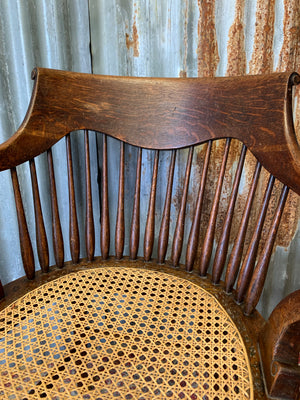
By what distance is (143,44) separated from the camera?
90 centimetres

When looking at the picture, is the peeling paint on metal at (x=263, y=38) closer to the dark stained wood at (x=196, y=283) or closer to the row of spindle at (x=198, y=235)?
the row of spindle at (x=198, y=235)

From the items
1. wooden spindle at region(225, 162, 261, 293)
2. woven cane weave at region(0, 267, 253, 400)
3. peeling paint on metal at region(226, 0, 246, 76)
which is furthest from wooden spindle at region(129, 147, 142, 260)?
peeling paint on metal at region(226, 0, 246, 76)

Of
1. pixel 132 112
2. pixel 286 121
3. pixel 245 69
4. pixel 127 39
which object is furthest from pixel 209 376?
pixel 127 39

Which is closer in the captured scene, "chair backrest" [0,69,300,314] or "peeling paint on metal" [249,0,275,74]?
"chair backrest" [0,69,300,314]

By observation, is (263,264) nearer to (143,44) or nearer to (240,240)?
(240,240)

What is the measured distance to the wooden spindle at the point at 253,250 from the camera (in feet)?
1.97

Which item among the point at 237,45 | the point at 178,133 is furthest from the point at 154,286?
the point at 237,45

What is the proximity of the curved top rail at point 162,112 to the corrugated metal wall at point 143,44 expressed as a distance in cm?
22

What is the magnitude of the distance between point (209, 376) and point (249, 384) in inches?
2.3

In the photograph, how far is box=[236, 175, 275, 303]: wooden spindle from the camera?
1.97 feet

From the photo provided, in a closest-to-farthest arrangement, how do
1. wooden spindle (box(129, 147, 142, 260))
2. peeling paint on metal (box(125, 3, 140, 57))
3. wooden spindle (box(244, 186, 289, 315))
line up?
1. wooden spindle (box(244, 186, 289, 315))
2. wooden spindle (box(129, 147, 142, 260))
3. peeling paint on metal (box(125, 3, 140, 57))

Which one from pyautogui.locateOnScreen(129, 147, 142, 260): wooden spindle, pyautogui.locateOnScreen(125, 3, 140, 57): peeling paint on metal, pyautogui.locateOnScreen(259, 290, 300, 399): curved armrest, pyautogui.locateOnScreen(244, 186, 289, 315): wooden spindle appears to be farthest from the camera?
pyautogui.locateOnScreen(125, 3, 140, 57): peeling paint on metal

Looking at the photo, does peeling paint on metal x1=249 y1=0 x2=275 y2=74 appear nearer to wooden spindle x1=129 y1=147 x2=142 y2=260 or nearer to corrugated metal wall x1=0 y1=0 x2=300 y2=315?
corrugated metal wall x1=0 y1=0 x2=300 y2=315

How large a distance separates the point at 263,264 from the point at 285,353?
0.65 ft
